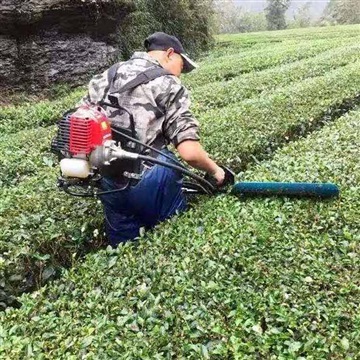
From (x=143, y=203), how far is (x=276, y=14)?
55475mm

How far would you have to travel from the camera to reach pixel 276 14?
5522cm

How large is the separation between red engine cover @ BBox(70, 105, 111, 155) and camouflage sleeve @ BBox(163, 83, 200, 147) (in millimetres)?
516

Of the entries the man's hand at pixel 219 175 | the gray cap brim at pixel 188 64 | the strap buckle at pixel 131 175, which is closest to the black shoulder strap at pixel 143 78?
the gray cap brim at pixel 188 64

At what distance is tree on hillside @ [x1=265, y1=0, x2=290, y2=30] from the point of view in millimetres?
A: 54781

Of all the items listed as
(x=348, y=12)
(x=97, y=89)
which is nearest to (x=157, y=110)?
(x=97, y=89)

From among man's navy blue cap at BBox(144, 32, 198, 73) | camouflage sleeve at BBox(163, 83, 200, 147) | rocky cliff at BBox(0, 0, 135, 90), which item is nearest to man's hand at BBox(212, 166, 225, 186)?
camouflage sleeve at BBox(163, 83, 200, 147)

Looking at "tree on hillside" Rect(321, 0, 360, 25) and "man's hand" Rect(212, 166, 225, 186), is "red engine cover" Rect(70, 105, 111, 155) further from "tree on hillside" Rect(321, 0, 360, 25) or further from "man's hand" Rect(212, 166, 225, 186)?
"tree on hillside" Rect(321, 0, 360, 25)

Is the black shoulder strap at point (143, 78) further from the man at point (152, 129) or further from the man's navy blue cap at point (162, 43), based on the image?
the man's navy blue cap at point (162, 43)

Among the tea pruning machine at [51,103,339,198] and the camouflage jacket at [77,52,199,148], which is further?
the camouflage jacket at [77,52,199,148]

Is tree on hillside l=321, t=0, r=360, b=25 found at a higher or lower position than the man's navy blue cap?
lower

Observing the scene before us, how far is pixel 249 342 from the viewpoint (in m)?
2.54

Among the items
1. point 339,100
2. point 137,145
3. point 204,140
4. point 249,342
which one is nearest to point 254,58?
point 339,100

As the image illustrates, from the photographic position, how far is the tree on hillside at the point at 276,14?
54781mm

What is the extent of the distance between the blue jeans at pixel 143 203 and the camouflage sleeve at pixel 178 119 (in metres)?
0.20
